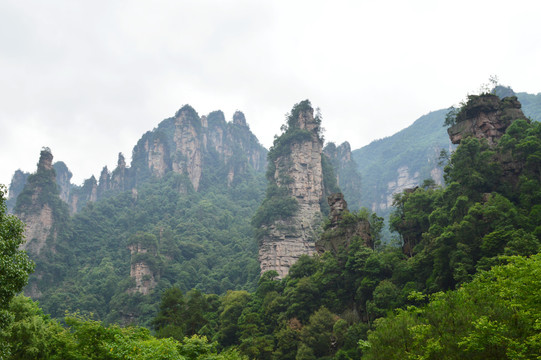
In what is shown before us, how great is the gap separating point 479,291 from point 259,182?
112542mm

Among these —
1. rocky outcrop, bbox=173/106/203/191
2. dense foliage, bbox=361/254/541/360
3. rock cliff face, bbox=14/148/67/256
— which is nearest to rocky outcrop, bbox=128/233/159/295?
rock cliff face, bbox=14/148/67/256

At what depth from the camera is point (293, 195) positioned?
75562mm

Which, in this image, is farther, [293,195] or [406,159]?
[406,159]

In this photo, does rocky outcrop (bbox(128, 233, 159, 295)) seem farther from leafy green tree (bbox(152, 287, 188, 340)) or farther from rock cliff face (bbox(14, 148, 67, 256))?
leafy green tree (bbox(152, 287, 188, 340))

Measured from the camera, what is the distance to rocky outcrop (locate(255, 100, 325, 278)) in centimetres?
7031

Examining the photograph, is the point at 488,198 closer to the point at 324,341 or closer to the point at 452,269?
the point at 452,269

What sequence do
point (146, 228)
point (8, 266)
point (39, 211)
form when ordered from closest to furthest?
point (8, 266)
point (39, 211)
point (146, 228)

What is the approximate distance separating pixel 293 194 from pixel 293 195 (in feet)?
0.61

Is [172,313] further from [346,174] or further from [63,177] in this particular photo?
[63,177]

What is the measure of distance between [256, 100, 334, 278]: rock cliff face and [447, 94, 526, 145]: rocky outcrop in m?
34.1

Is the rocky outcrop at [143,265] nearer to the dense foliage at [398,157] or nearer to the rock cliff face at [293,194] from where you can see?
the rock cliff face at [293,194]

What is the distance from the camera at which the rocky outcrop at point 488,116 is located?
36906 millimetres

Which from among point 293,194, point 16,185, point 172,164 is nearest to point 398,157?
point 172,164

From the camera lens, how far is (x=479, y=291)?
52.7 feet
